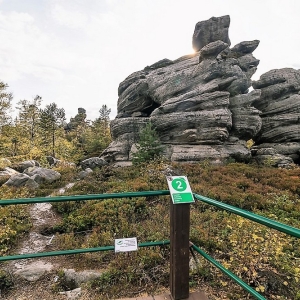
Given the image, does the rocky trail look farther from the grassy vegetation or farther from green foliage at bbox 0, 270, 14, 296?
the grassy vegetation

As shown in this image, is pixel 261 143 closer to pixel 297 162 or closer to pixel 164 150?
pixel 297 162

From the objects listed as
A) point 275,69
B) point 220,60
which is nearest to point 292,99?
point 275,69

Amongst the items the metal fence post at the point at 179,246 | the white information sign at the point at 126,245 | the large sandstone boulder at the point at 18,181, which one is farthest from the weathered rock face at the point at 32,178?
the metal fence post at the point at 179,246

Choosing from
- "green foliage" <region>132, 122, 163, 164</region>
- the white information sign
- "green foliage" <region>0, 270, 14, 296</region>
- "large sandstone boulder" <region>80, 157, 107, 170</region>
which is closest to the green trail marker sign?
the white information sign

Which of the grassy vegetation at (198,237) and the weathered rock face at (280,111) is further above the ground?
the weathered rock face at (280,111)

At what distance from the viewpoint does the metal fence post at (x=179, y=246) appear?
276 centimetres

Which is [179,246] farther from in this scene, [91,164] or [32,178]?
[91,164]

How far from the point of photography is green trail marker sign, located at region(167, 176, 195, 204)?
2721 mm

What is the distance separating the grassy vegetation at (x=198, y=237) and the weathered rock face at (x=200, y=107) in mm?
8549

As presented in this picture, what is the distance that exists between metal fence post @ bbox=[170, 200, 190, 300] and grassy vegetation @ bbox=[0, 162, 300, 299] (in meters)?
1.51

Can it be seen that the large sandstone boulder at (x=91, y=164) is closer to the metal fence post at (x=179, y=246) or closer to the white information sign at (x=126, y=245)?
the white information sign at (x=126, y=245)

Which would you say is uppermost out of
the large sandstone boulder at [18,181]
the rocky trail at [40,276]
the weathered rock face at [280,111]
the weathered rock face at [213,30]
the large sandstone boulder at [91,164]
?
the weathered rock face at [213,30]

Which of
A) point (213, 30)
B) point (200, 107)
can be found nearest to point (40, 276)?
point (200, 107)

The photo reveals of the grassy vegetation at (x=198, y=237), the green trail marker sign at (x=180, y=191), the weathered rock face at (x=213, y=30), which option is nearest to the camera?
the green trail marker sign at (x=180, y=191)
